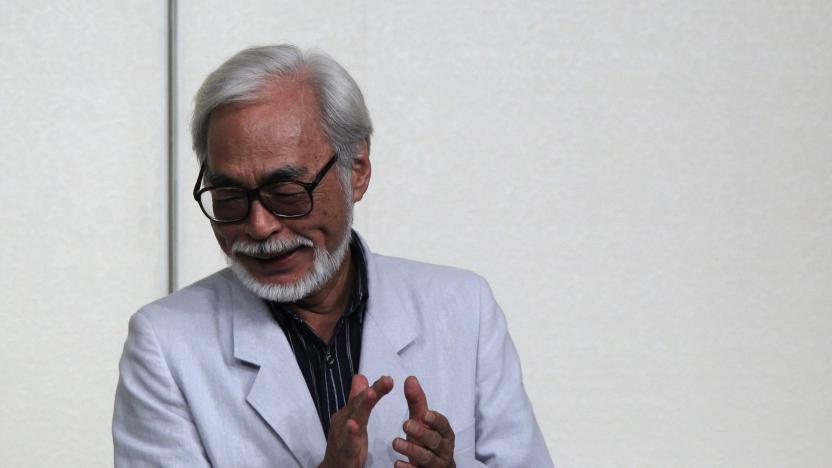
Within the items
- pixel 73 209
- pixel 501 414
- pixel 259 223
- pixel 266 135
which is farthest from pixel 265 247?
pixel 73 209

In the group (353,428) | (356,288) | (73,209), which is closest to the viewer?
(353,428)

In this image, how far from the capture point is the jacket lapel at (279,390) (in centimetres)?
153

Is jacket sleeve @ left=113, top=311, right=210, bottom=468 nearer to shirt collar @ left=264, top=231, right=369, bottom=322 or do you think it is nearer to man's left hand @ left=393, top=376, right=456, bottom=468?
shirt collar @ left=264, top=231, right=369, bottom=322

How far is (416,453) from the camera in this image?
1.38 m

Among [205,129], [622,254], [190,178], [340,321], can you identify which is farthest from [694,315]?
[205,129]

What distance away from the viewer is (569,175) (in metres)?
2.85

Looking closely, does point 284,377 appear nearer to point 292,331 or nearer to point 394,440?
point 292,331

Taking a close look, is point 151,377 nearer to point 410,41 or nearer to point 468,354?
point 468,354

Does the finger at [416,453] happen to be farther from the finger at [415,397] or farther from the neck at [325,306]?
the neck at [325,306]

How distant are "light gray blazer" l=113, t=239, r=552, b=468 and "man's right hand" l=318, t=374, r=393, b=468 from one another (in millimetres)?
181

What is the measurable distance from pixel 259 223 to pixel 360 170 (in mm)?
239

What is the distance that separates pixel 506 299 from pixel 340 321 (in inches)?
48.9

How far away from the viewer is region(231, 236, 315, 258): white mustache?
1.52 metres

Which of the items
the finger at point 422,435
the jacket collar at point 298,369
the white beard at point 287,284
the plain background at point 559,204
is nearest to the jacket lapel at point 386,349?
the jacket collar at point 298,369
